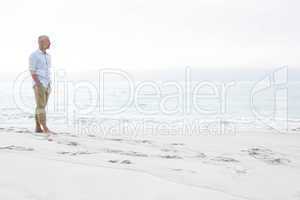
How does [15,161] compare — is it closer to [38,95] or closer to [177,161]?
[177,161]

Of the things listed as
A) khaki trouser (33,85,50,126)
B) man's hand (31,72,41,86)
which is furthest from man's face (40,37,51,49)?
khaki trouser (33,85,50,126)

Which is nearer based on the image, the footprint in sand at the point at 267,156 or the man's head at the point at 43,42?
the footprint in sand at the point at 267,156

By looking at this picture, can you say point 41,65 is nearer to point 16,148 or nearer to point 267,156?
point 16,148

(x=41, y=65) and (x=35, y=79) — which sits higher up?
(x=41, y=65)

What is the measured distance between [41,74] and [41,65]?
0.14m

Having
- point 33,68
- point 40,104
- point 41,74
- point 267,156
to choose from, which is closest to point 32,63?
point 33,68

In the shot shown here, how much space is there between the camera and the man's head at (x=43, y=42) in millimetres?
5122

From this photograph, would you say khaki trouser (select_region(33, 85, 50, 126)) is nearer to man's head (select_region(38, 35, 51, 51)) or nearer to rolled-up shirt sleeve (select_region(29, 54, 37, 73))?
rolled-up shirt sleeve (select_region(29, 54, 37, 73))

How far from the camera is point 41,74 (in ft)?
17.1

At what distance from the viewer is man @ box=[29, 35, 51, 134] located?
202 inches

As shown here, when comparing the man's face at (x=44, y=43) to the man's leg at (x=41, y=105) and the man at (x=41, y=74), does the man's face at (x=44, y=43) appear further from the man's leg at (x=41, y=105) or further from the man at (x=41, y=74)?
the man's leg at (x=41, y=105)

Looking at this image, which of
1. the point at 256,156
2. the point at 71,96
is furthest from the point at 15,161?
the point at 71,96

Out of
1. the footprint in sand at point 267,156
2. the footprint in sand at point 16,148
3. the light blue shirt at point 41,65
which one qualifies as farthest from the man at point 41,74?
the footprint in sand at point 267,156

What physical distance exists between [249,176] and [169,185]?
919 millimetres
